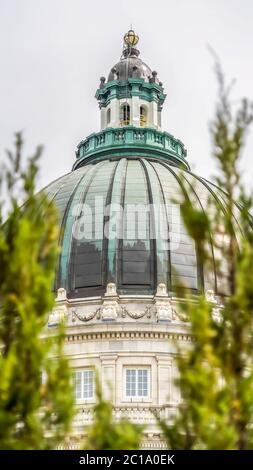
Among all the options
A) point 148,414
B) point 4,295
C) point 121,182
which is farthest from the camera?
point 121,182

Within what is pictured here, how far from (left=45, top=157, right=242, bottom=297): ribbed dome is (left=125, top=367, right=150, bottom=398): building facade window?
11.7ft

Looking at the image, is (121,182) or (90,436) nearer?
(90,436)

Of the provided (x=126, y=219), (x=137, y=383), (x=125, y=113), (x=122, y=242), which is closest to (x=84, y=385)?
(x=137, y=383)

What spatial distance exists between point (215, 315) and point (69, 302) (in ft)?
20.3

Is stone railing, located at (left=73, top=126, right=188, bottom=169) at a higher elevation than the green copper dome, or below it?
higher

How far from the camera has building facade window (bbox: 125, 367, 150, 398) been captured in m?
40.3

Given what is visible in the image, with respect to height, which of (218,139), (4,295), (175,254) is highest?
(175,254)

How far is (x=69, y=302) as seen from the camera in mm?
42406

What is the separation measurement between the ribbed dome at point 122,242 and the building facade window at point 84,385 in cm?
403

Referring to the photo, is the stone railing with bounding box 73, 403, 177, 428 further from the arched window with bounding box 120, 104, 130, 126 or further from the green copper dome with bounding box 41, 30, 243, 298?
the arched window with bounding box 120, 104, 130, 126

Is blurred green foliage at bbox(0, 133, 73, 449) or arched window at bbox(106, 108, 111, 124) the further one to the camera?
arched window at bbox(106, 108, 111, 124)

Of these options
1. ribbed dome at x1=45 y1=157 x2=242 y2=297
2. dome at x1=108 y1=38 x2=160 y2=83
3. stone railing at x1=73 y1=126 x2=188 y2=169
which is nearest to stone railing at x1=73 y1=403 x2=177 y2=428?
ribbed dome at x1=45 y1=157 x2=242 y2=297
